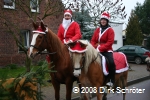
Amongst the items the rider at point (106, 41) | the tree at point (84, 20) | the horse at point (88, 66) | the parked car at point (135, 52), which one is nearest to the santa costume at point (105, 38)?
the rider at point (106, 41)

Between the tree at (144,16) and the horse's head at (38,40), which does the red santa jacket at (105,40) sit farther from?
the tree at (144,16)

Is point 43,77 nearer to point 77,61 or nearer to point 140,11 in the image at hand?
point 77,61

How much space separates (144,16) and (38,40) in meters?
40.9

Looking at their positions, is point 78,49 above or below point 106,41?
below

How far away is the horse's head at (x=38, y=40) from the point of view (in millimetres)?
5582

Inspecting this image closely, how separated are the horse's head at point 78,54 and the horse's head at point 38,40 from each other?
681mm

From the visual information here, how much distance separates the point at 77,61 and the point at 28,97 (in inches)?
64.1

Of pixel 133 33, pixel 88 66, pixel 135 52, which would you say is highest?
pixel 88 66

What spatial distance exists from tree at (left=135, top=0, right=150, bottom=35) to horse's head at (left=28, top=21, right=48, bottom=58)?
39.7 metres

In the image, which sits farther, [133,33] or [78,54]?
[133,33]

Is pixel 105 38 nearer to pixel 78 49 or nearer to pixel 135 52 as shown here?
pixel 78 49

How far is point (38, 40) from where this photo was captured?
570 centimetres

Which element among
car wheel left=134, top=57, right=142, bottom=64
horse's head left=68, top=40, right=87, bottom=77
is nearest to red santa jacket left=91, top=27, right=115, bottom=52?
horse's head left=68, top=40, right=87, bottom=77

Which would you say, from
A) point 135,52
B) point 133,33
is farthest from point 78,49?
point 133,33
